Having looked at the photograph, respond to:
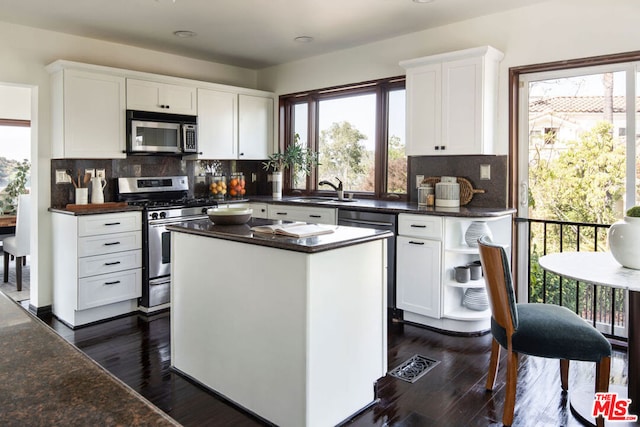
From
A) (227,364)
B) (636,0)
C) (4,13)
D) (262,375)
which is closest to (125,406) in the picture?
(262,375)

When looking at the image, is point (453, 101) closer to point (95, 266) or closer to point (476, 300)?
point (476, 300)

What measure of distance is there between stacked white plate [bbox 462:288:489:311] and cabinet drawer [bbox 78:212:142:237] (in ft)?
9.40

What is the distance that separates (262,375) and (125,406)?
174 cm

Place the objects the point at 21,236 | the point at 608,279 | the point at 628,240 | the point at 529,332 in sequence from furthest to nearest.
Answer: the point at 21,236, the point at 529,332, the point at 628,240, the point at 608,279

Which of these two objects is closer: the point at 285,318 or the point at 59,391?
the point at 59,391

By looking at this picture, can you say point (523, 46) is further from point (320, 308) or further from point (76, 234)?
point (76, 234)

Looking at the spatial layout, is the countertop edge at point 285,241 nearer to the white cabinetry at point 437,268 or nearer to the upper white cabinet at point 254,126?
the white cabinetry at point 437,268

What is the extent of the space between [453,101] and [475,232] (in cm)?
109

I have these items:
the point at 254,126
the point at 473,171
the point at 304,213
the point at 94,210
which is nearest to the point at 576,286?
the point at 473,171

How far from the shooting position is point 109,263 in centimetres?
399

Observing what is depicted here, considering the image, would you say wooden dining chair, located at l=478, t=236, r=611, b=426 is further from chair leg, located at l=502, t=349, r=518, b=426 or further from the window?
the window

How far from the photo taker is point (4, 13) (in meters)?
3.72

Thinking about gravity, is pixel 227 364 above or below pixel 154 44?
below

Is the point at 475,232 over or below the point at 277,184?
below
